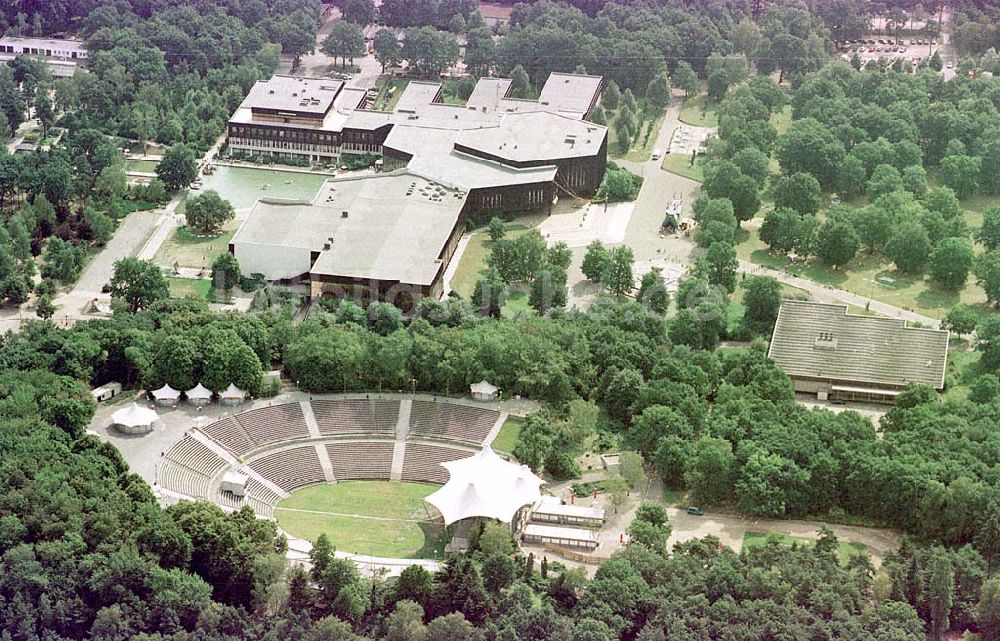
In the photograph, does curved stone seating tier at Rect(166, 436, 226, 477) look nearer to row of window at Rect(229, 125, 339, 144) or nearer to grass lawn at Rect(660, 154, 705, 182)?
A: row of window at Rect(229, 125, 339, 144)

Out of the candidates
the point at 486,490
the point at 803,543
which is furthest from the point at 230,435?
the point at 803,543

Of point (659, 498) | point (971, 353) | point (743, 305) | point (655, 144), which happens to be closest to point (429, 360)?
point (659, 498)

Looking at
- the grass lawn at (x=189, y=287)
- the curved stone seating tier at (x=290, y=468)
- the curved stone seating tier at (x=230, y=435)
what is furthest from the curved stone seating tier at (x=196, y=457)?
the grass lawn at (x=189, y=287)

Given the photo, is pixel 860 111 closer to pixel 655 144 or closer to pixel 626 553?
pixel 655 144

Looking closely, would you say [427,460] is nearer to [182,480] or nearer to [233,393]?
[233,393]

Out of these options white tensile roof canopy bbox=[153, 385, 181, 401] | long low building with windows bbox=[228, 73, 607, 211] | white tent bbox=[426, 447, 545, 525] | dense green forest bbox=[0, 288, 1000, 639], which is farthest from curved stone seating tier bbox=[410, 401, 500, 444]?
long low building with windows bbox=[228, 73, 607, 211]
